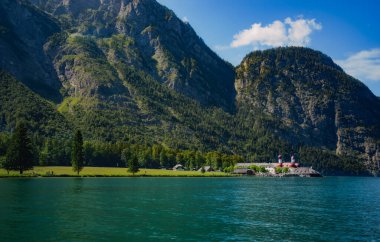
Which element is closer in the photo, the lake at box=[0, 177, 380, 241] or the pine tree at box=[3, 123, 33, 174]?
the lake at box=[0, 177, 380, 241]

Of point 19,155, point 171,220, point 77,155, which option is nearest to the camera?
point 171,220

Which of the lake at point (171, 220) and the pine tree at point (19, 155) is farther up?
the pine tree at point (19, 155)

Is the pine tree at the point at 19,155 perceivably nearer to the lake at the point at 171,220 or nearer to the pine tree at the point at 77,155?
the pine tree at the point at 77,155

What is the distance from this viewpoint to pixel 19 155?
16188 cm

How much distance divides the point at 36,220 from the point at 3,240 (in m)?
13.5

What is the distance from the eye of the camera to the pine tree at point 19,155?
16100 centimetres

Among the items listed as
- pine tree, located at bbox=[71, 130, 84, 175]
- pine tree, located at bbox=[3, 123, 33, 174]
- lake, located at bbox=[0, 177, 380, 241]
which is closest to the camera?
lake, located at bbox=[0, 177, 380, 241]

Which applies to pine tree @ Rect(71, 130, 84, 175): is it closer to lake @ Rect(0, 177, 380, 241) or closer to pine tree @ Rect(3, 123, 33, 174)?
pine tree @ Rect(3, 123, 33, 174)

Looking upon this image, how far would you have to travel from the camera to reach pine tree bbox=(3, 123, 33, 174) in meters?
161

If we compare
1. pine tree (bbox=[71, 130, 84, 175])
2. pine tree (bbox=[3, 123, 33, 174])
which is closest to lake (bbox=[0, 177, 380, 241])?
pine tree (bbox=[3, 123, 33, 174])

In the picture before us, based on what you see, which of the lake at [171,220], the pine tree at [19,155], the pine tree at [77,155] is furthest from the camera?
the pine tree at [77,155]

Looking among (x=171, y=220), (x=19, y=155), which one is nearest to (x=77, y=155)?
(x=19, y=155)

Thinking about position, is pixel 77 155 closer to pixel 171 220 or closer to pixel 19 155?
pixel 19 155

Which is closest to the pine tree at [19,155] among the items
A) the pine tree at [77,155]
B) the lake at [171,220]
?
the pine tree at [77,155]
